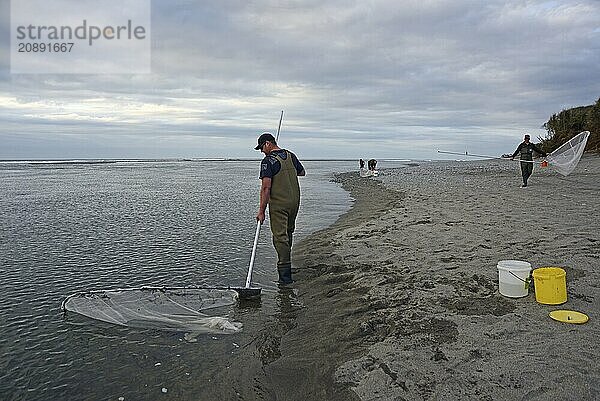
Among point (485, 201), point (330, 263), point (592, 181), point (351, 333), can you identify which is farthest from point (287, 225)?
point (592, 181)

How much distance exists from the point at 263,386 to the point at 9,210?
1620 cm

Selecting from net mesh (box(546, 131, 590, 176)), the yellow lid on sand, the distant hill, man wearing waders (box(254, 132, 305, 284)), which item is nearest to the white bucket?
the yellow lid on sand

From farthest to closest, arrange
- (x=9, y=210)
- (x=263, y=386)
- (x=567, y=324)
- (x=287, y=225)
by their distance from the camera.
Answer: (x=9, y=210), (x=287, y=225), (x=567, y=324), (x=263, y=386)

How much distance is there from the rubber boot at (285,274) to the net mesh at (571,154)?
14.3 metres

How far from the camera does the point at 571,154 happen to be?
18.3m

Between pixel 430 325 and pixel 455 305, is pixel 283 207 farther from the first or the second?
pixel 430 325

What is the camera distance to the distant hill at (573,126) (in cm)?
3662

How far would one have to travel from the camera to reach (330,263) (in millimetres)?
8836

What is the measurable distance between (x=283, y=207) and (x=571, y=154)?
14613 mm

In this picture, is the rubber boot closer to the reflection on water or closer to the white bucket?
the reflection on water

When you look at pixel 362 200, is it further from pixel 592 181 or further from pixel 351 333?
pixel 351 333

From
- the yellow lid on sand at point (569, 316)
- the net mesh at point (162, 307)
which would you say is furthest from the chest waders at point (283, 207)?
the yellow lid on sand at point (569, 316)

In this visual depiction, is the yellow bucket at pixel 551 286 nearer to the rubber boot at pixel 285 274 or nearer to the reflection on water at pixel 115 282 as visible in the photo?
the reflection on water at pixel 115 282

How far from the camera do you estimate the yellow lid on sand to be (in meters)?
5.10
